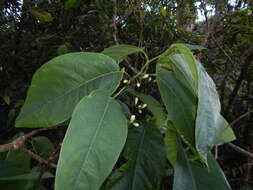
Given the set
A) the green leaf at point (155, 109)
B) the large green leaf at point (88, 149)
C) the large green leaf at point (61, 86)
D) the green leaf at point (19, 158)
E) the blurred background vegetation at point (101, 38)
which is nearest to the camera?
the large green leaf at point (88, 149)

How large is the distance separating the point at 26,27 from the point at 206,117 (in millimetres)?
1367

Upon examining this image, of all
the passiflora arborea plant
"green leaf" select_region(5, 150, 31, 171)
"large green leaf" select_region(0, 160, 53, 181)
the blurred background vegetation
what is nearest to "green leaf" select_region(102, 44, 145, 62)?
the passiflora arborea plant

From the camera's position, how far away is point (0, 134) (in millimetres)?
1379

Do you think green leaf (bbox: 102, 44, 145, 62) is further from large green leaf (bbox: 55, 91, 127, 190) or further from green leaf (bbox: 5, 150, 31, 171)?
green leaf (bbox: 5, 150, 31, 171)

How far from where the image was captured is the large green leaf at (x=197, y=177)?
18.8 inches

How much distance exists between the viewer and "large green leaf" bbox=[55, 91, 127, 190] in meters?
0.32

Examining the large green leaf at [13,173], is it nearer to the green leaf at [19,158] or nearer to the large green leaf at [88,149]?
the green leaf at [19,158]

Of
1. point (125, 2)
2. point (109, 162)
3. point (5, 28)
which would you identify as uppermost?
point (125, 2)

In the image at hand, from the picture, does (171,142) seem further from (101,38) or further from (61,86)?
(101,38)

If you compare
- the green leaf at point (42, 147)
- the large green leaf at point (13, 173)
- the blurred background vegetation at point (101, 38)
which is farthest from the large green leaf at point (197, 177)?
the blurred background vegetation at point (101, 38)

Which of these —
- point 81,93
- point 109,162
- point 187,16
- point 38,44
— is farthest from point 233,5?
point 109,162

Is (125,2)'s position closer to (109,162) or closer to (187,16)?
(187,16)

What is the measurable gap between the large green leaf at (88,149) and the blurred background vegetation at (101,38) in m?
0.90

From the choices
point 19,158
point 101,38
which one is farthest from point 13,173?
point 101,38
